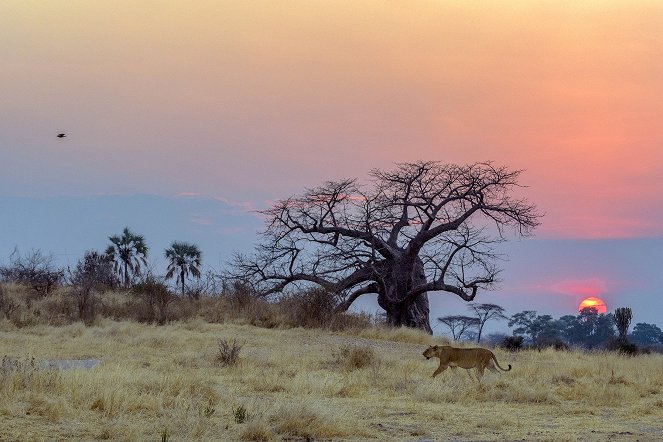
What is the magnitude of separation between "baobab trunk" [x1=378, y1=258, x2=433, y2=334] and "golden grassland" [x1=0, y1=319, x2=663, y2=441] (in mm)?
11944

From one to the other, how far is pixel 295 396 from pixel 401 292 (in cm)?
2122

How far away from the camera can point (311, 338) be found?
80.4 ft

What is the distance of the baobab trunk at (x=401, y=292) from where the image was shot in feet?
112

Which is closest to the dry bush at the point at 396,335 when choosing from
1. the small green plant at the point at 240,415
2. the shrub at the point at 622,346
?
the shrub at the point at 622,346

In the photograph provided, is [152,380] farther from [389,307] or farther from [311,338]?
[389,307]

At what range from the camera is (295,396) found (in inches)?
520

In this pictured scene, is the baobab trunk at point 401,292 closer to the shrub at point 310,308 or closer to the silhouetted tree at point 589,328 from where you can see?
the shrub at point 310,308

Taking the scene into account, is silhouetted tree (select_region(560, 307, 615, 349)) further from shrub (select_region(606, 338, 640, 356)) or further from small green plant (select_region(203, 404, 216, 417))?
small green plant (select_region(203, 404, 216, 417))

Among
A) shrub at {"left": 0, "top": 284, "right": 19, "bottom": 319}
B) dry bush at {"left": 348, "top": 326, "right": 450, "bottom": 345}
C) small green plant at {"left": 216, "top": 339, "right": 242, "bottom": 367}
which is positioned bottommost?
small green plant at {"left": 216, "top": 339, "right": 242, "bottom": 367}

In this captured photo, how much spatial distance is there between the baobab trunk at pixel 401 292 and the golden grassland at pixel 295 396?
11.9 meters

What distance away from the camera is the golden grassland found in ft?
32.7

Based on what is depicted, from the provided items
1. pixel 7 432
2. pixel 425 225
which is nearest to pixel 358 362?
pixel 7 432

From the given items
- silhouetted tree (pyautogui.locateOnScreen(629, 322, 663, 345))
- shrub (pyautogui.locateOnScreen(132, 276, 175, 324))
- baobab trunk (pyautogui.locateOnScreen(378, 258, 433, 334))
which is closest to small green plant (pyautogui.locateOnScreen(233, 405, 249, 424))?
shrub (pyautogui.locateOnScreen(132, 276, 175, 324))

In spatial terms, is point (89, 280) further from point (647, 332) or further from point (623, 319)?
point (647, 332)
